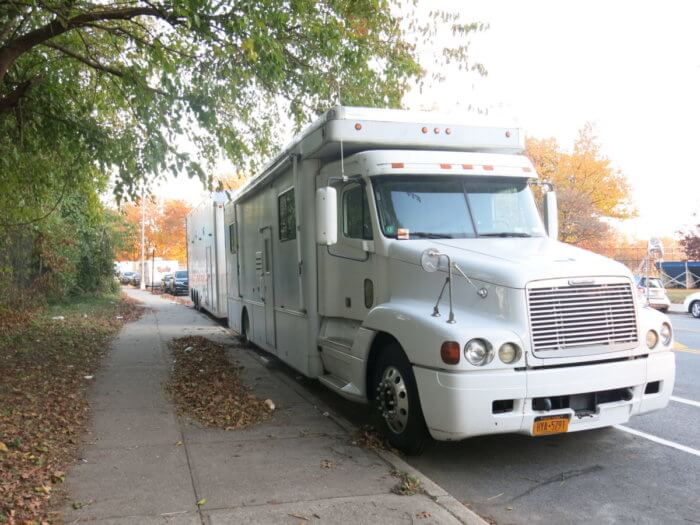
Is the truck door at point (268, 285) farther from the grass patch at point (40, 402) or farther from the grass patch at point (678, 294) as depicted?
the grass patch at point (678, 294)

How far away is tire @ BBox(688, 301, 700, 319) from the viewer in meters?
19.1

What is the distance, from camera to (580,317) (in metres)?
4.80

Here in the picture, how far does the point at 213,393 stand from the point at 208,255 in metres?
10.7

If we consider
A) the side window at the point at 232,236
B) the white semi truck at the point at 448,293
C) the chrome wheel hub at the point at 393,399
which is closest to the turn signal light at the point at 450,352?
the white semi truck at the point at 448,293

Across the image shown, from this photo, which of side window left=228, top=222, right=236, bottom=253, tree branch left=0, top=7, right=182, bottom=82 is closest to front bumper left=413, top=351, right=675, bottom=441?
tree branch left=0, top=7, right=182, bottom=82

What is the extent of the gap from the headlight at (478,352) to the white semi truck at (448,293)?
11 millimetres

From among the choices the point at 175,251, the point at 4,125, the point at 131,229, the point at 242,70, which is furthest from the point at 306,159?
the point at 175,251

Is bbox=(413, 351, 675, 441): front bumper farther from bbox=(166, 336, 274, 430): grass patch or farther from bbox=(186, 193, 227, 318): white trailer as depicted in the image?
bbox=(186, 193, 227, 318): white trailer

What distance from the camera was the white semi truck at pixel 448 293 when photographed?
15.2 feet

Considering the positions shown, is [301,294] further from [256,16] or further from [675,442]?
[675,442]

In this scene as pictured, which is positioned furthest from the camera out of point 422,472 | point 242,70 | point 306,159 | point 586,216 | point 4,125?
point 586,216

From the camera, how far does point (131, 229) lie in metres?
30.5

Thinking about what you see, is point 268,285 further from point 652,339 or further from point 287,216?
point 652,339

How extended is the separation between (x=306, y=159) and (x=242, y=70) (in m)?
2.67
